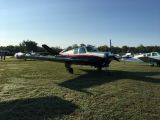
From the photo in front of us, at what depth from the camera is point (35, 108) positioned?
8.19 meters

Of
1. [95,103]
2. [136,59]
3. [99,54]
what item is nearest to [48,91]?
[95,103]

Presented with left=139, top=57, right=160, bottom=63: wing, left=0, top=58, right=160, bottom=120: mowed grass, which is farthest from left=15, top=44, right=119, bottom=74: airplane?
left=139, top=57, right=160, bottom=63: wing

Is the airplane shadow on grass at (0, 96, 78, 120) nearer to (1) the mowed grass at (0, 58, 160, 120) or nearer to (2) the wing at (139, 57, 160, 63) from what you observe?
(1) the mowed grass at (0, 58, 160, 120)

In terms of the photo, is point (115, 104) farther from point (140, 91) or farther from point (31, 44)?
point (31, 44)

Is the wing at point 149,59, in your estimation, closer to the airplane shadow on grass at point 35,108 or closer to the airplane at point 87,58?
the airplane at point 87,58

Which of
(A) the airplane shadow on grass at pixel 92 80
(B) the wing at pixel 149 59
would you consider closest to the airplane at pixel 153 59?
(B) the wing at pixel 149 59

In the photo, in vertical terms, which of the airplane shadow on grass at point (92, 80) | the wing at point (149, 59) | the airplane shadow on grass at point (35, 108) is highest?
the wing at point (149, 59)

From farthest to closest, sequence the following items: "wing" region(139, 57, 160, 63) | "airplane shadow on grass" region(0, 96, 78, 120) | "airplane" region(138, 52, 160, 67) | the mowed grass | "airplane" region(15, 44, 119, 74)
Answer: "wing" region(139, 57, 160, 63) → "airplane" region(138, 52, 160, 67) → "airplane" region(15, 44, 119, 74) → the mowed grass → "airplane shadow on grass" region(0, 96, 78, 120)

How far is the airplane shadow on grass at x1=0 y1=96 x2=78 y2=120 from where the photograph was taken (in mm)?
7391

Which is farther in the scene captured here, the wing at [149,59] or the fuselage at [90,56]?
the wing at [149,59]

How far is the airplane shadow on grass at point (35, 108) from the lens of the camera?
24.2 ft

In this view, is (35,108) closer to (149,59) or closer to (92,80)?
(92,80)

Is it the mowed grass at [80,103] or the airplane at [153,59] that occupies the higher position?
the airplane at [153,59]

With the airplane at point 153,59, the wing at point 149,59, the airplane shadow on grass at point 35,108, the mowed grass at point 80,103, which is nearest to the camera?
the airplane shadow on grass at point 35,108
